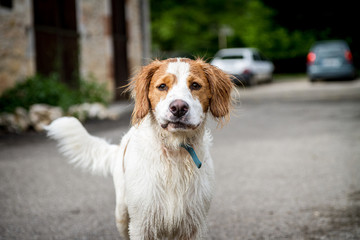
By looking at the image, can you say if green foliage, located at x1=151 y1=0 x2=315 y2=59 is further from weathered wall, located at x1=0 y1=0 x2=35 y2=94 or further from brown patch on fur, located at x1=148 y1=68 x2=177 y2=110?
brown patch on fur, located at x1=148 y1=68 x2=177 y2=110

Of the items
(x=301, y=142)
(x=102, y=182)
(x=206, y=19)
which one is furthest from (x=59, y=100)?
(x=206, y=19)

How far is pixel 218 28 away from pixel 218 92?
48181 mm

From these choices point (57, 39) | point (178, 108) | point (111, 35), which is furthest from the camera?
point (111, 35)

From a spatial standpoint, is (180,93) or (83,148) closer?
(180,93)

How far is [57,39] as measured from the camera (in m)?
12.3

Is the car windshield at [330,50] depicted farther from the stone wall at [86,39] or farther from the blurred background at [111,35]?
the stone wall at [86,39]

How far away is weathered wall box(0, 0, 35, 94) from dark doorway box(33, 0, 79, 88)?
0.42 m

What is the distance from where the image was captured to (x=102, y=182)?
556cm

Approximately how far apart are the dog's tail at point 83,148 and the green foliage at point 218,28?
25679mm

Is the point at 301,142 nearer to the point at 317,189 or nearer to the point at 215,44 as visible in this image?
the point at 317,189

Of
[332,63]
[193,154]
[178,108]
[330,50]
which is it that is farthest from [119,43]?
[178,108]

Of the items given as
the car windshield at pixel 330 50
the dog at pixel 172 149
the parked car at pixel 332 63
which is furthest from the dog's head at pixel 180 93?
the car windshield at pixel 330 50

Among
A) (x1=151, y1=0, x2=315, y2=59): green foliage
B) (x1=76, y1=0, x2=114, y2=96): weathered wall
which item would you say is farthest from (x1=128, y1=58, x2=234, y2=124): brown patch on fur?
(x1=151, y1=0, x2=315, y2=59): green foliage

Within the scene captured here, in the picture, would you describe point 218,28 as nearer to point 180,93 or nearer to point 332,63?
point 332,63
